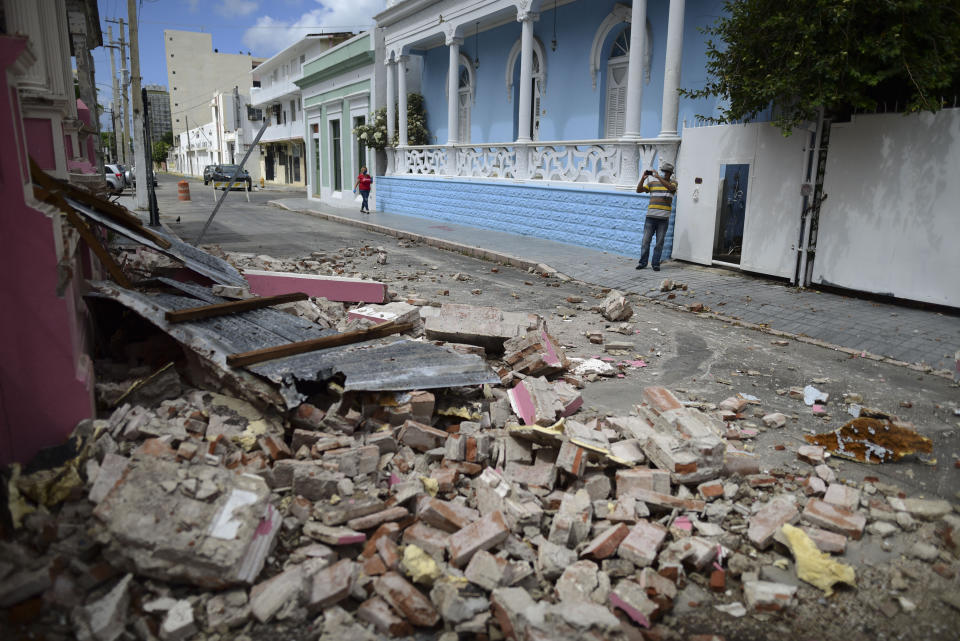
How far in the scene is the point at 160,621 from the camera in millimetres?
2496

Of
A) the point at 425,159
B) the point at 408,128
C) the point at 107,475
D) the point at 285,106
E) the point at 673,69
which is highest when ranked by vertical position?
the point at 285,106

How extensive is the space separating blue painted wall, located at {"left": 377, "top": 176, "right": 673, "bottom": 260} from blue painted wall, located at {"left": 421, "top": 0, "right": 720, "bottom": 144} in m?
2.21

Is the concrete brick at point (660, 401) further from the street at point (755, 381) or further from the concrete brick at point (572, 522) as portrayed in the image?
the concrete brick at point (572, 522)

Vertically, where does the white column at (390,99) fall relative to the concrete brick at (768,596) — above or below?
above

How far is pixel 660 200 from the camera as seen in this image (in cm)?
1022

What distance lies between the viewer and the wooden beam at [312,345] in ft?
12.6

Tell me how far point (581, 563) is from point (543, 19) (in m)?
16.3

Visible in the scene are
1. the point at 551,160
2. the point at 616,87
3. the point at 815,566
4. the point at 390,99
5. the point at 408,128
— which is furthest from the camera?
the point at 390,99

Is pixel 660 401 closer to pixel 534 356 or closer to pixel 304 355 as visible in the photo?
pixel 534 356

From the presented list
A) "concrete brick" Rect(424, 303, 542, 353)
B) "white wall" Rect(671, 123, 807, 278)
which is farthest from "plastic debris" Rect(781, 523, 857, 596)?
"white wall" Rect(671, 123, 807, 278)

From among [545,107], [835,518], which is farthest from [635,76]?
[835,518]

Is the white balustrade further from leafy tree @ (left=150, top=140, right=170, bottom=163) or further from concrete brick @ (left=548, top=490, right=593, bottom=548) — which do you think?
leafy tree @ (left=150, top=140, right=170, bottom=163)

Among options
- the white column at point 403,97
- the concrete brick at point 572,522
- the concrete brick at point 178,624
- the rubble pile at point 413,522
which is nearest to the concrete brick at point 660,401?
the rubble pile at point 413,522

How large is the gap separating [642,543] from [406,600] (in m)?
1.16
